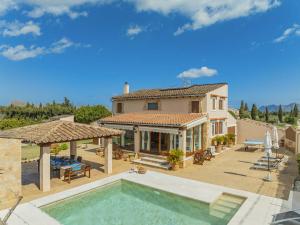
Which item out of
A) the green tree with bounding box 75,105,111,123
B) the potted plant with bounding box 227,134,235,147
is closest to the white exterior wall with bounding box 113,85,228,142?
the potted plant with bounding box 227,134,235,147

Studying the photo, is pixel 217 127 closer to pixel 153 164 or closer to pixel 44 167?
pixel 153 164

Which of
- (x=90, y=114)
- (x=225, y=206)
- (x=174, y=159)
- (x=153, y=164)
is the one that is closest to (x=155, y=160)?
(x=153, y=164)

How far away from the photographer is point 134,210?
13.1 meters

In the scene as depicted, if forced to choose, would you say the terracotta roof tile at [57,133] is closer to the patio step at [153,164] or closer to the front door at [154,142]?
the patio step at [153,164]

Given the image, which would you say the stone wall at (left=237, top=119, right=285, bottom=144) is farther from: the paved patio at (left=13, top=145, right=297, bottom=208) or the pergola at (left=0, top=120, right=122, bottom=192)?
the pergola at (left=0, top=120, right=122, bottom=192)

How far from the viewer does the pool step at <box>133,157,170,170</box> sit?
21684 mm

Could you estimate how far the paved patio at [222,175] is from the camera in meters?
15.4

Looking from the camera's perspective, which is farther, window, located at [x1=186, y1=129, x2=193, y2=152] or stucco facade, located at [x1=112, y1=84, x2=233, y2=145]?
stucco facade, located at [x1=112, y1=84, x2=233, y2=145]

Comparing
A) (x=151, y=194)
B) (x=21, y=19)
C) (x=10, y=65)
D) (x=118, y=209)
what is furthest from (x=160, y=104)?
(x=10, y=65)

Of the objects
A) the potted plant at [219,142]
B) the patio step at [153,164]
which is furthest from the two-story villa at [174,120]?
the patio step at [153,164]

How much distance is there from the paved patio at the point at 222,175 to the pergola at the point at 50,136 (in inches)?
51.7

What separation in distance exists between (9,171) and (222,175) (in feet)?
53.4

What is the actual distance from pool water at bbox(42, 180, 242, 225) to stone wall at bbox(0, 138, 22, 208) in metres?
2.70

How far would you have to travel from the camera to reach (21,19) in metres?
40.7
